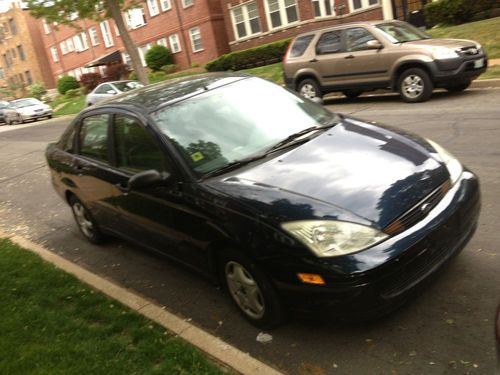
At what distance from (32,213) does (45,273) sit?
323 cm

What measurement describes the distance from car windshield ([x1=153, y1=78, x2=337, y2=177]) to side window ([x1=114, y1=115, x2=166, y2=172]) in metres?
0.18

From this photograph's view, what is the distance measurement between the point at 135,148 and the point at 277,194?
155 cm

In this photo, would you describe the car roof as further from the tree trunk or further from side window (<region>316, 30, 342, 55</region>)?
the tree trunk

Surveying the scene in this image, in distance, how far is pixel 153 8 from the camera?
36250mm

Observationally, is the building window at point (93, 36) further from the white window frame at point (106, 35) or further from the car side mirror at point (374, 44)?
the car side mirror at point (374, 44)

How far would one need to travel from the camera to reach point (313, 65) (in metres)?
12.0

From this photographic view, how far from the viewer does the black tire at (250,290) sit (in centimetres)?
315

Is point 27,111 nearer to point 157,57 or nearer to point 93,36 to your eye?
point 157,57

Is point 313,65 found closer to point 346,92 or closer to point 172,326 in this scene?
point 346,92

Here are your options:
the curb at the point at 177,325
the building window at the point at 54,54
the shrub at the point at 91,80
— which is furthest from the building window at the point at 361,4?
the building window at the point at 54,54

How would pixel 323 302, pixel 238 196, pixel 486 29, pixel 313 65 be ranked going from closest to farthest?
pixel 323 302 < pixel 238 196 < pixel 313 65 < pixel 486 29

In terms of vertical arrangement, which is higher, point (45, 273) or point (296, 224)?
point (296, 224)

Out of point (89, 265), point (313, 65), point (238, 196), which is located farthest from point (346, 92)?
point (238, 196)

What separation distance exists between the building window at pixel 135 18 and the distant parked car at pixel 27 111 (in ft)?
38.7
